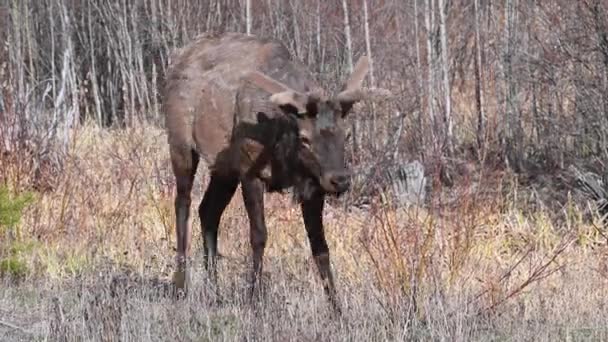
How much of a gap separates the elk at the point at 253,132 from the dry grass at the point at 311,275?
33 cm

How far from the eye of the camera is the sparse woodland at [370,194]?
7227 millimetres

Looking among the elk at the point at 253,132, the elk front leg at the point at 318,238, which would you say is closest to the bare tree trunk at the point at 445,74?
the elk at the point at 253,132

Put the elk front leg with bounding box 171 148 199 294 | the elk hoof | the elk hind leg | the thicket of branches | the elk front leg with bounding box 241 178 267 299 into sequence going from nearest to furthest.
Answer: the elk front leg with bounding box 241 178 267 299 < the elk hoof < the elk front leg with bounding box 171 148 199 294 < the elk hind leg < the thicket of branches

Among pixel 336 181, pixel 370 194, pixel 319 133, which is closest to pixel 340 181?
pixel 336 181

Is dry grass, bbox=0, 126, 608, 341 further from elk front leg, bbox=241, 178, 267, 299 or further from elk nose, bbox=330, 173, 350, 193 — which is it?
elk nose, bbox=330, 173, 350, 193

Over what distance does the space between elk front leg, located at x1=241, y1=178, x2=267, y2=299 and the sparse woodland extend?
215 mm

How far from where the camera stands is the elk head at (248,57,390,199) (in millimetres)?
7297

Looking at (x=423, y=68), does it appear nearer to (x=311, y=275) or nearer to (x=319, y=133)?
(x=311, y=275)

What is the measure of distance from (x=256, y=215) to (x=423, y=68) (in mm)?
6006

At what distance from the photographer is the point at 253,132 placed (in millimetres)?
8117

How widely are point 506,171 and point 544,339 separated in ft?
22.3

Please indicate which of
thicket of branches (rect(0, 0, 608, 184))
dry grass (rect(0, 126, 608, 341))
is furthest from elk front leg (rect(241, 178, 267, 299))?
thicket of branches (rect(0, 0, 608, 184))

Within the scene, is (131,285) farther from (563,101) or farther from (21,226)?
(563,101)

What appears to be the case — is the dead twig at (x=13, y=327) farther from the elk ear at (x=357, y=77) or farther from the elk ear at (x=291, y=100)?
the elk ear at (x=357, y=77)
